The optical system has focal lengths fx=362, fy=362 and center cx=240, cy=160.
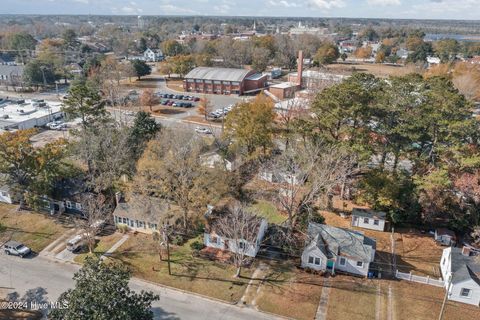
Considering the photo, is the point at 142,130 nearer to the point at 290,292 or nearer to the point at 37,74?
the point at 290,292

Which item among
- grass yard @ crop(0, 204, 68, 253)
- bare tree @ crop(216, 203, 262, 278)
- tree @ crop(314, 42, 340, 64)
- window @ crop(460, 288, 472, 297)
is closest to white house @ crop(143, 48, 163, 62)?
tree @ crop(314, 42, 340, 64)

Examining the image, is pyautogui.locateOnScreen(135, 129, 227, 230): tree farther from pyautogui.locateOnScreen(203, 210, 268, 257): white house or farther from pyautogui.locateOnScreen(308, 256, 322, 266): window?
pyautogui.locateOnScreen(308, 256, 322, 266): window

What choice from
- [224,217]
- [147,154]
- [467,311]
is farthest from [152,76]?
[467,311]

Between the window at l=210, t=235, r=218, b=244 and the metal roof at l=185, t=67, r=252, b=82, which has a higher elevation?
the metal roof at l=185, t=67, r=252, b=82

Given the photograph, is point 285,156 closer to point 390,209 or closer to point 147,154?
point 390,209

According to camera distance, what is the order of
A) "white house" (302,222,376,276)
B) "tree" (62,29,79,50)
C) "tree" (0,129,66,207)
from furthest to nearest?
1. "tree" (62,29,79,50)
2. "tree" (0,129,66,207)
3. "white house" (302,222,376,276)

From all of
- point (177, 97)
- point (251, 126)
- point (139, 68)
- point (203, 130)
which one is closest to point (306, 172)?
point (251, 126)
